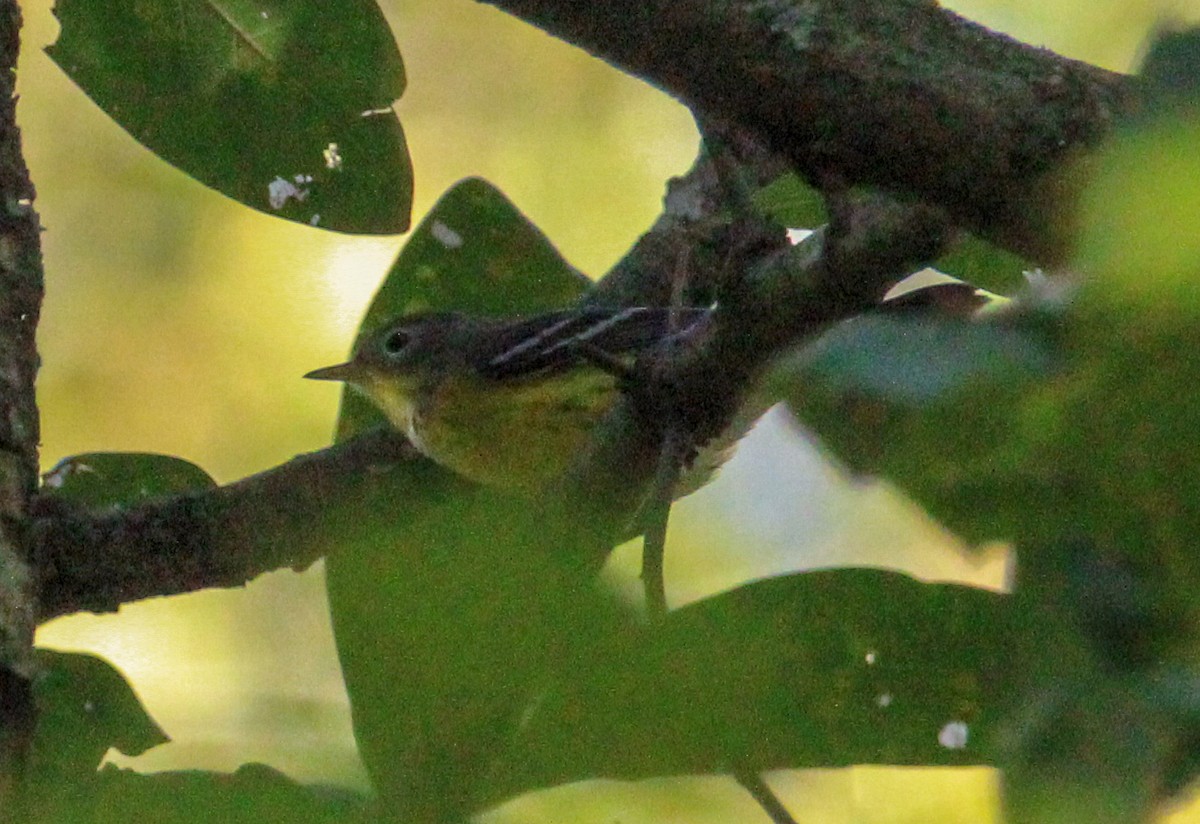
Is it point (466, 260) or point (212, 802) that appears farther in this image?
point (466, 260)

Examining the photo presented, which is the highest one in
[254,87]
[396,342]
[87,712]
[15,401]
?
[254,87]

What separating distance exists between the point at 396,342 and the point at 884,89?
8.82 ft

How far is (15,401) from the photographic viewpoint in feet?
6.32

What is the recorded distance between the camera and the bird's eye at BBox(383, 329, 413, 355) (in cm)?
383

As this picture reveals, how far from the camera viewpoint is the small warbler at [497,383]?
2.85 m

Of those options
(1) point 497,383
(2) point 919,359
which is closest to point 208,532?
(1) point 497,383

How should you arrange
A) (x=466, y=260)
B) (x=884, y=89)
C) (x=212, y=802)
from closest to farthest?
(x=212, y=802) → (x=884, y=89) → (x=466, y=260)

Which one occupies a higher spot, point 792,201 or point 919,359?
point 792,201

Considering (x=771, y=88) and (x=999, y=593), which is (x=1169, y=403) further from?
(x=771, y=88)

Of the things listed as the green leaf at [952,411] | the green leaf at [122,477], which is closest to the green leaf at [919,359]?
the green leaf at [952,411]

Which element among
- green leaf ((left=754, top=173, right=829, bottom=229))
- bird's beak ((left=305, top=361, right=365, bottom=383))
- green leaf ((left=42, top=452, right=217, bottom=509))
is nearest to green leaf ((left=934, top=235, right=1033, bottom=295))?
green leaf ((left=754, top=173, right=829, bottom=229))

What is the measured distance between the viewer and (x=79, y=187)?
17.5 ft

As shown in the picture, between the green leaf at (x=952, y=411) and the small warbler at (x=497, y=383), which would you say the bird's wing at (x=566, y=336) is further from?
the green leaf at (x=952, y=411)

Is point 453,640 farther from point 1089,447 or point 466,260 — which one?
point 466,260
